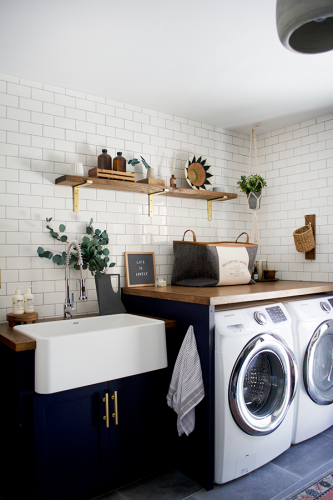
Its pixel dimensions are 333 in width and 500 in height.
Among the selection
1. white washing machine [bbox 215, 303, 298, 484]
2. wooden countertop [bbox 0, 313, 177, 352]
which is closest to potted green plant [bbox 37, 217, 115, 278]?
wooden countertop [bbox 0, 313, 177, 352]

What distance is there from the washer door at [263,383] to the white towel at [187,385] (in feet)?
0.68

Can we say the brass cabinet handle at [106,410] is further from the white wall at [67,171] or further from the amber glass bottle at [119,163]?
the amber glass bottle at [119,163]

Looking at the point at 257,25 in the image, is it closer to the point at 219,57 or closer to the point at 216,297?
the point at 219,57

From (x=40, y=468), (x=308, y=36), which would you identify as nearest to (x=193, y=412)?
(x=40, y=468)

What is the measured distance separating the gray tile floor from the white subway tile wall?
1277 millimetres

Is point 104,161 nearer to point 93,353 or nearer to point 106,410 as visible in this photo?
point 93,353

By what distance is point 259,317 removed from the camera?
236cm

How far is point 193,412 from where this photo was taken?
86.8 inches

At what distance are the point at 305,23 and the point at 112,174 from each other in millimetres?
1749

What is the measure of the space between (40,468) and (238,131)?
11.2 ft

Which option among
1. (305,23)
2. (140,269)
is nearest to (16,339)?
(140,269)

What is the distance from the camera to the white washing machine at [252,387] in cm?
215

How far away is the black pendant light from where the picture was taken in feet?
4.19

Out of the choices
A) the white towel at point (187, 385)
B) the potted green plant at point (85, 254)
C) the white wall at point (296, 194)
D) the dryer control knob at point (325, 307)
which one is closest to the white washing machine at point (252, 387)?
the white towel at point (187, 385)
